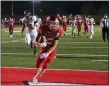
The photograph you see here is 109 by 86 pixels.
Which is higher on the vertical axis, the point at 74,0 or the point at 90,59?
the point at 74,0

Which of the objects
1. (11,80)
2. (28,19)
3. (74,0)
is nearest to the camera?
(11,80)

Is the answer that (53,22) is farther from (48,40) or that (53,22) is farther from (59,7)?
(59,7)

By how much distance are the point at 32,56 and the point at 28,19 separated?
96.2 inches

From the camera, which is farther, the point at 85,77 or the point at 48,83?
the point at 85,77

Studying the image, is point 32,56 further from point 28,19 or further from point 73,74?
point 73,74

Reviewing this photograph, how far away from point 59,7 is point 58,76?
5436 cm

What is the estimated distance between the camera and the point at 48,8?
66375 mm

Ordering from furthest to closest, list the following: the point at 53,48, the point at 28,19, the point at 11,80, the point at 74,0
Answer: the point at 74,0, the point at 28,19, the point at 11,80, the point at 53,48

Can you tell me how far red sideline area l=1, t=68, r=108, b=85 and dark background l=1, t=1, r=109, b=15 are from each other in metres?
51.1

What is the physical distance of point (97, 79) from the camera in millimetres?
12656

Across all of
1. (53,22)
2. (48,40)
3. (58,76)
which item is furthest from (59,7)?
(53,22)

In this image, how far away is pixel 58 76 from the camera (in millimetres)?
13195

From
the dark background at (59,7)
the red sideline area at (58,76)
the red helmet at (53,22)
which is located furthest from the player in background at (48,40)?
the dark background at (59,7)

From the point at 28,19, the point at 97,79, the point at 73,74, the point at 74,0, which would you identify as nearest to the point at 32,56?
the point at 28,19
